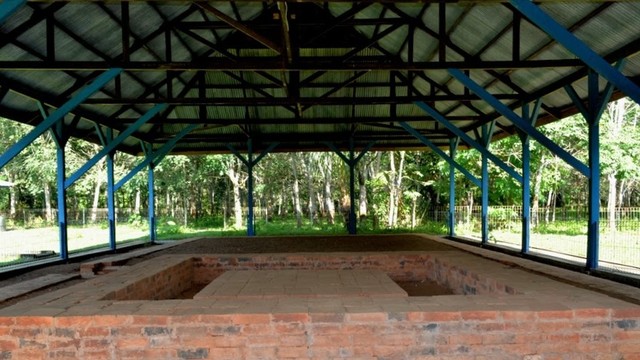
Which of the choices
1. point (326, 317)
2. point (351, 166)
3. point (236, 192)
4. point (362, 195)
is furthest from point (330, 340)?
point (236, 192)

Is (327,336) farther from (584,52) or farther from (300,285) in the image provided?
(584,52)

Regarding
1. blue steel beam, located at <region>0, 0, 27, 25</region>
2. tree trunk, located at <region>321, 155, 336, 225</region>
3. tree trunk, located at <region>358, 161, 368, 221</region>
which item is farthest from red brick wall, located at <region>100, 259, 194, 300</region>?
tree trunk, located at <region>321, 155, 336, 225</region>

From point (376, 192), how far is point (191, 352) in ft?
83.2

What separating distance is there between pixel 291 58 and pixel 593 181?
5.66 meters

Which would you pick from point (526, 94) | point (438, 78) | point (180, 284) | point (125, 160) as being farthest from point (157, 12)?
point (125, 160)

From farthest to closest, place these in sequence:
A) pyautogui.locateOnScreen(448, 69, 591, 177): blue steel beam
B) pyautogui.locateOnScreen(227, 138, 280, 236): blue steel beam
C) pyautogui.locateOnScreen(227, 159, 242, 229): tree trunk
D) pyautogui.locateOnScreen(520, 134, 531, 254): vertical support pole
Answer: pyautogui.locateOnScreen(227, 159, 242, 229): tree trunk < pyautogui.locateOnScreen(227, 138, 280, 236): blue steel beam < pyautogui.locateOnScreen(520, 134, 531, 254): vertical support pole < pyautogui.locateOnScreen(448, 69, 591, 177): blue steel beam

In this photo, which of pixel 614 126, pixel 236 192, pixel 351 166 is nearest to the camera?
pixel 351 166

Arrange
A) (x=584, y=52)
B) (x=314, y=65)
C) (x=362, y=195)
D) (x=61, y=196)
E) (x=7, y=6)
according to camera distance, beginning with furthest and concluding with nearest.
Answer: (x=362, y=195), (x=61, y=196), (x=314, y=65), (x=584, y=52), (x=7, y=6)

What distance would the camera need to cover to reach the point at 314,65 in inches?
324

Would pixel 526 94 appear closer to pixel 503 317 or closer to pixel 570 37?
pixel 570 37

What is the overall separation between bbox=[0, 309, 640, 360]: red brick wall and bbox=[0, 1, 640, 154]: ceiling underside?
4.12 metres

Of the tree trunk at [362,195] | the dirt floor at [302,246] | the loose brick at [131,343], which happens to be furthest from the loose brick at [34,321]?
the tree trunk at [362,195]

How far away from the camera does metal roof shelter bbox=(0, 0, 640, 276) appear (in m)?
7.62

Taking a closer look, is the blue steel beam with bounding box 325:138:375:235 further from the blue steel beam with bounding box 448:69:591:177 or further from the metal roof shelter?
the blue steel beam with bounding box 448:69:591:177
